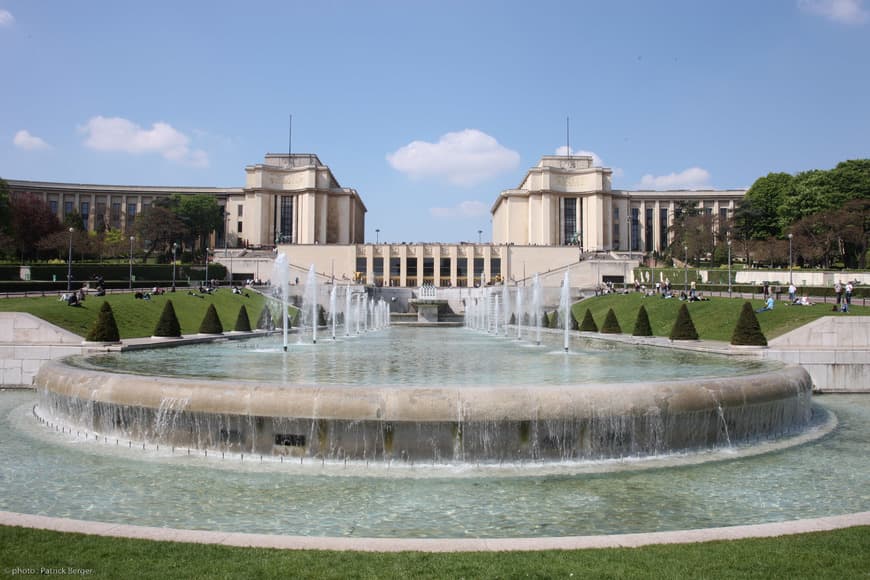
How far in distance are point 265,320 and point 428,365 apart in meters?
33.4

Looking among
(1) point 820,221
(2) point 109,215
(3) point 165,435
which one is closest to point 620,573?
(3) point 165,435

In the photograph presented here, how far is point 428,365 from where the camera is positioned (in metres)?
17.1

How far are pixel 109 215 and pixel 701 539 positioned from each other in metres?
132

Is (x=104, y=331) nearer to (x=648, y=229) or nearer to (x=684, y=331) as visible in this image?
(x=684, y=331)

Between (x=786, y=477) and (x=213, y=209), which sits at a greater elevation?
(x=213, y=209)

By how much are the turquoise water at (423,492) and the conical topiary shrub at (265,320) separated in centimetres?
3470

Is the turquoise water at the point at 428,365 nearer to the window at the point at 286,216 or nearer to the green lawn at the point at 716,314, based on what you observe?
the green lawn at the point at 716,314

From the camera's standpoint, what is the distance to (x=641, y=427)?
10.2 meters

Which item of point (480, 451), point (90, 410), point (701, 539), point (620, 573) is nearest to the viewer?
point (620, 573)

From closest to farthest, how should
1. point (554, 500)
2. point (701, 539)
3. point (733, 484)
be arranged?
1. point (701, 539)
2. point (554, 500)
3. point (733, 484)

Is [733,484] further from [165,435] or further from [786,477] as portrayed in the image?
[165,435]

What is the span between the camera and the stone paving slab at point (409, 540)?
18.6ft

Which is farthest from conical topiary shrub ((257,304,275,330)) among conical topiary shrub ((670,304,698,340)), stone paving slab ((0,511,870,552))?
stone paving slab ((0,511,870,552))

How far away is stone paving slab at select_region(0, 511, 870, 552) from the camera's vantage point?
224 inches
